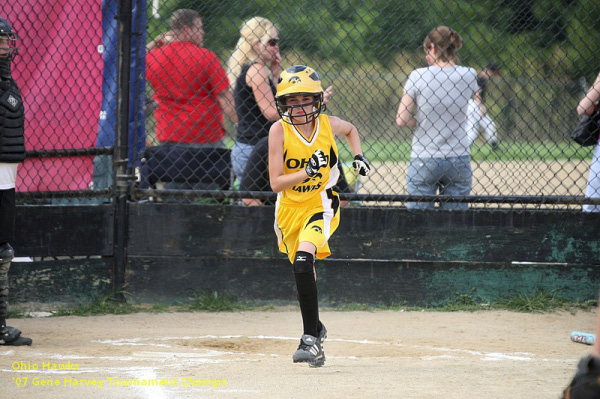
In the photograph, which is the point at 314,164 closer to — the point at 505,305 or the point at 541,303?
the point at 505,305

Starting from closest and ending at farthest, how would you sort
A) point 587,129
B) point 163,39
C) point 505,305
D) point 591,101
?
point 591,101 → point 587,129 → point 505,305 → point 163,39

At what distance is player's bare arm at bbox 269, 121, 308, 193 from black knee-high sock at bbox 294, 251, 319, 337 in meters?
0.42

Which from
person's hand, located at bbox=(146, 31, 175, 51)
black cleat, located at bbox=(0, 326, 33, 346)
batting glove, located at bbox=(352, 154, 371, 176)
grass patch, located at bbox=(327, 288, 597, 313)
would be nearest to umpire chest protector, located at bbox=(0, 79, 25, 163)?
black cleat, located at bbox=(0, 326, 33, 346)

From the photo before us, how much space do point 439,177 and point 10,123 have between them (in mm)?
3257

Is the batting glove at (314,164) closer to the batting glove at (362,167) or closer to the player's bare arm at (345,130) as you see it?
the batting glove at (362,167)

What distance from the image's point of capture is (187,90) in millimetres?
6730

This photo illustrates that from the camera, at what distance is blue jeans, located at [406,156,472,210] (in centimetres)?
646

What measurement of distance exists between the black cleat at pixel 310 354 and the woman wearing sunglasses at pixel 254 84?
2.29 m

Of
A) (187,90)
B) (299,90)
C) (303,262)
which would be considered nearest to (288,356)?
(303,262)

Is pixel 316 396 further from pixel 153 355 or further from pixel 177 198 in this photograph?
pixel 177 198

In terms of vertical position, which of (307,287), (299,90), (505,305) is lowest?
(505,305)

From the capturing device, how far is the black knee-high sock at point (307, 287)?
4.75m

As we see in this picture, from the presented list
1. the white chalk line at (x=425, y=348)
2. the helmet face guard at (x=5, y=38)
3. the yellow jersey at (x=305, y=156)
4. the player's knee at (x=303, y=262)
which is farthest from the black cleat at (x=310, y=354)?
the helmet face guard at (x=5, y=38)

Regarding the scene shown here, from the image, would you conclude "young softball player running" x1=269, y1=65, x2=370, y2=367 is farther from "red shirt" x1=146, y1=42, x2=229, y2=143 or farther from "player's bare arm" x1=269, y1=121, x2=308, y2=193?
"red shirt" x1=146, y1=42, x2=229, y2=143
